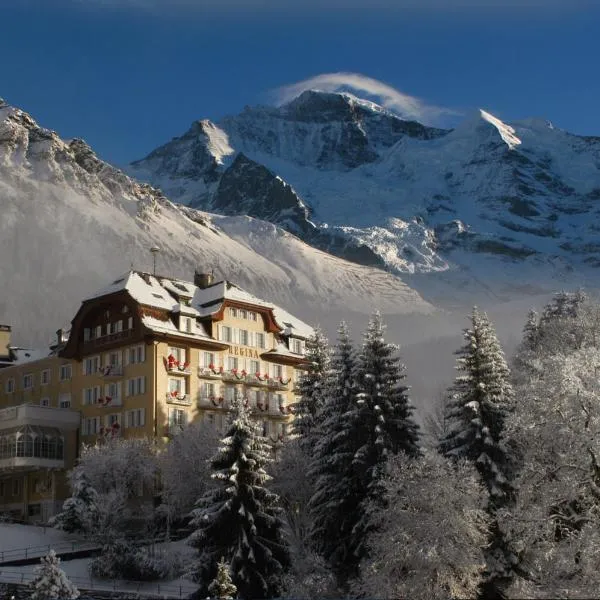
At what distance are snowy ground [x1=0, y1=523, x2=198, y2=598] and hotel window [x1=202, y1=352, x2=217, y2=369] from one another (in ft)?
65.8

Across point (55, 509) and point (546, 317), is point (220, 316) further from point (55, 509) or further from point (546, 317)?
point (546, 317)

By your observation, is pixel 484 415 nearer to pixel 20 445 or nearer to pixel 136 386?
pixel 136 386

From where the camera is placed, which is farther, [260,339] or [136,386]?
[260,339]

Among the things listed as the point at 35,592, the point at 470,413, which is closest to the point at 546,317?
the point at 470,413

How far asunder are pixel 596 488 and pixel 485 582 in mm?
8164

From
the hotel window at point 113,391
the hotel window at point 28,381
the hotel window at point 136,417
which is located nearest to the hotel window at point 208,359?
the hotel window at point 136,417

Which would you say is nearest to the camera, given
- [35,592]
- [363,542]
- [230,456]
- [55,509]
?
[35,592]

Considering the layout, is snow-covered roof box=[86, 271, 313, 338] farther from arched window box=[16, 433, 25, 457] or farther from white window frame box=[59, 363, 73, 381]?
arched window box=[16, 433, 25, 457]

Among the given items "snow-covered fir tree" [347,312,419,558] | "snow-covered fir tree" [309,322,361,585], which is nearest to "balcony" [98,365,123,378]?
"snow-covered fir tree" [309,322,361,585]

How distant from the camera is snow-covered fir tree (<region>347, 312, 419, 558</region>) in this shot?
2047 inches

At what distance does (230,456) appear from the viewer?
5447 cm

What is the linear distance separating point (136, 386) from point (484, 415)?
36802 mm

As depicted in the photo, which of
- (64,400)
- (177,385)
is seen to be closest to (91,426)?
(64,400)

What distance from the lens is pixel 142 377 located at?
3233 inches
